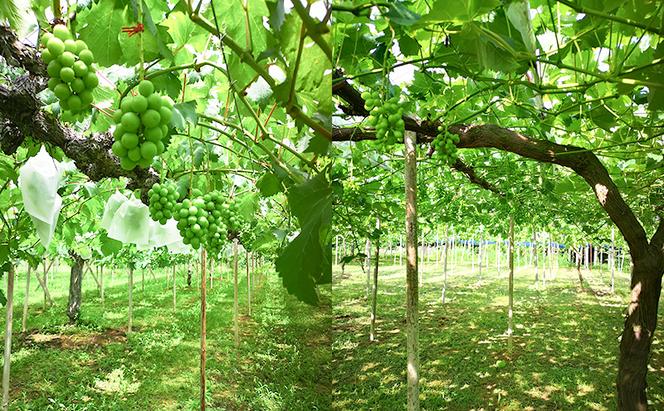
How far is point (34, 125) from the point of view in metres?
1.10

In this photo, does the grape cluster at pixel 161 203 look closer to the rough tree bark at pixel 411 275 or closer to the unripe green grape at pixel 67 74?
the unripe green grape at pixel 67 74

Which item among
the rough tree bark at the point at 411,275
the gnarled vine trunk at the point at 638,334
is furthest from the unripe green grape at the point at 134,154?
the gnarled vine trunk at the point at 638,334

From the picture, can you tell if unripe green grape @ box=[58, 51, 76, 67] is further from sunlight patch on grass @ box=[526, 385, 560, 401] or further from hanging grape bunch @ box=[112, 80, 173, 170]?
sunlight patch on grass @ box=[526, 385, 560, 401]

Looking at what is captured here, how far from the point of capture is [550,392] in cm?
438

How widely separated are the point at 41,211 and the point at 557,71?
136 centimetres

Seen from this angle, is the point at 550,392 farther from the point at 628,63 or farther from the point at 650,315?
the point at 628,63

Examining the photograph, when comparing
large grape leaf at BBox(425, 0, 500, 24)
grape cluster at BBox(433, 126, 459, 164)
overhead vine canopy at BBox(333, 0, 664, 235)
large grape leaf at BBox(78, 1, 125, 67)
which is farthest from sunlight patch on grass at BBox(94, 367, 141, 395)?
large grape leaf at BBox(425, 0, 500, 24)

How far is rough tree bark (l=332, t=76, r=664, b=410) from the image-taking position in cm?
168

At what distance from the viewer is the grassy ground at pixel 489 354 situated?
14.4ft

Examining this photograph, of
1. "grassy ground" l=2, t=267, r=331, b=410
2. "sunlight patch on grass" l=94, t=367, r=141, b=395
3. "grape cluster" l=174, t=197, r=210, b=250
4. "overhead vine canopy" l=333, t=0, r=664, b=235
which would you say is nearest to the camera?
"overhead vine canopy" l=333, t=0, r=664, b=235

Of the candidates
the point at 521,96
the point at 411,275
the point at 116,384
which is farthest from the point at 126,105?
the point at 116,384

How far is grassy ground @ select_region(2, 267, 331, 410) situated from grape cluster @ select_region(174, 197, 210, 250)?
4972mm

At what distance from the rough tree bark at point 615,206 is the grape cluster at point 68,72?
82cm

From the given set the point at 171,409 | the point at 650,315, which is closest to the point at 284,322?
the point at 171,409
